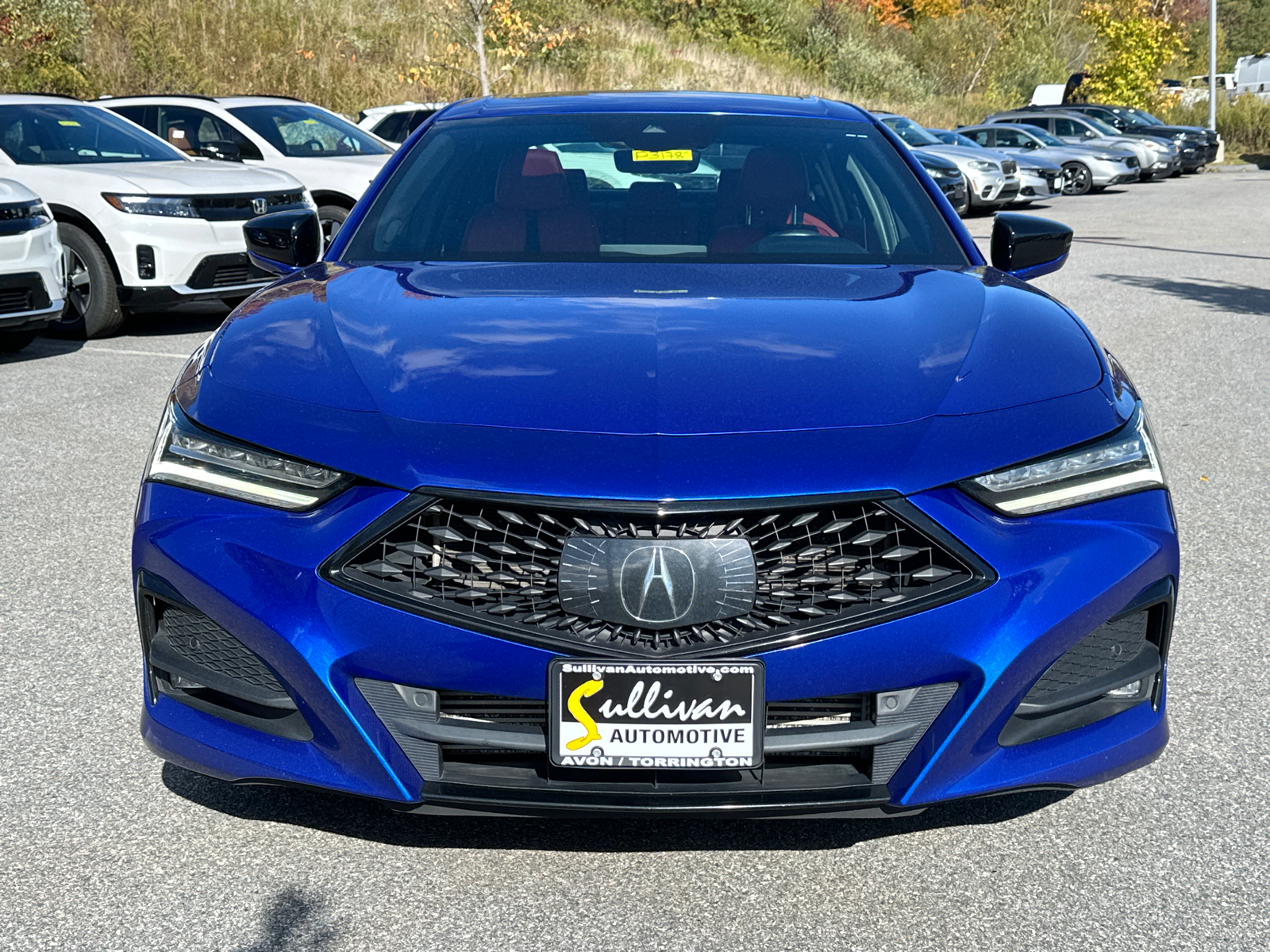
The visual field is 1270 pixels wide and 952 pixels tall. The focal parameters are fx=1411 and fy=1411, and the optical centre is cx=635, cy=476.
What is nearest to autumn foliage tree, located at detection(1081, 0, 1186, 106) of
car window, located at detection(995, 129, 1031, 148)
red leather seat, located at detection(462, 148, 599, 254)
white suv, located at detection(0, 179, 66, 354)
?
car window, located at detection(995, 129, 1031, 148)

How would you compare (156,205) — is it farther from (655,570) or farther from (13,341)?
(655,570)

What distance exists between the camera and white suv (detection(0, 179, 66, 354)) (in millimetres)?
7996

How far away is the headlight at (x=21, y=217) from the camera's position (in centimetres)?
802

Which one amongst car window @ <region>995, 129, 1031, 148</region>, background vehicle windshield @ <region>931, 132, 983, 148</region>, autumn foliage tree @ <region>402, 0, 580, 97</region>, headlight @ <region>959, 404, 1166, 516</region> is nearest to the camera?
headlight @ <region>959, 404, 1166, 516</region>

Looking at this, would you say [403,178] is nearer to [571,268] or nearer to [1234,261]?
[571,268]

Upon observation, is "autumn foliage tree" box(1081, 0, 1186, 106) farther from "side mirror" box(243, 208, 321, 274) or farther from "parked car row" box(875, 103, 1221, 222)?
"side mirror" box(243, 208, 321, 274)

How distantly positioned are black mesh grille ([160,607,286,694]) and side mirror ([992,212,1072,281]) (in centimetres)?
236

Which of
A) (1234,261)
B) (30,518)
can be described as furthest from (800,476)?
(1234,261)

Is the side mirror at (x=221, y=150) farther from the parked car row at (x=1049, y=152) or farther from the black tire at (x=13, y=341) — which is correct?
the parked car row at (x=1049, y=152)

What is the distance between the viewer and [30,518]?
5227 mm

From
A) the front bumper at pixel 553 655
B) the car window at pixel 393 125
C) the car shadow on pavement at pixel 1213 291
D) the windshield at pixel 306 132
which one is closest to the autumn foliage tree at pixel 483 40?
the car window at pixel 393 125

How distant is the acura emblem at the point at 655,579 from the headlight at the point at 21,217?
6827mm

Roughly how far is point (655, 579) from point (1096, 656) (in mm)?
839

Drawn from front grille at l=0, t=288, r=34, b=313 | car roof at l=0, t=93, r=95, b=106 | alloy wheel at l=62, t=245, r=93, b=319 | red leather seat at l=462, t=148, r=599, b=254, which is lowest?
alloy wheel at l=62, t=245, r=93, b=319
